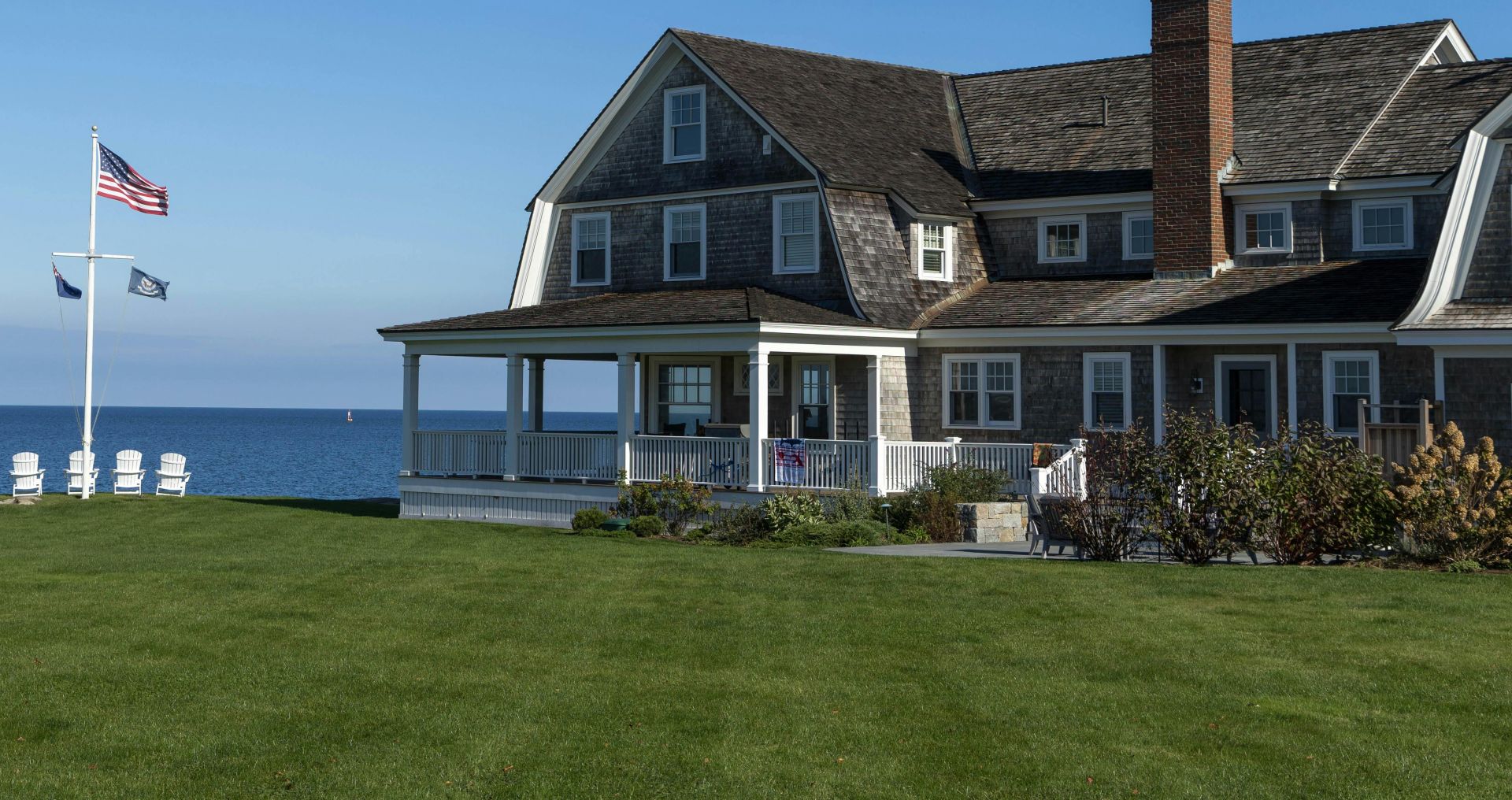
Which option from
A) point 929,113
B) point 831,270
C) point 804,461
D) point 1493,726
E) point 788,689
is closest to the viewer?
point 1493,726

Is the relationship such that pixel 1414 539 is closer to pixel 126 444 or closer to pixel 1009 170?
pixel 1009 170

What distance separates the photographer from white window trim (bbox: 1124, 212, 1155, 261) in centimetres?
2877

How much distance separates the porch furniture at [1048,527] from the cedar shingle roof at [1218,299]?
18.5 ft

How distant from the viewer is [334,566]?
19.3 m

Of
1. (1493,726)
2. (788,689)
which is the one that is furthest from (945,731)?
(1493,726)

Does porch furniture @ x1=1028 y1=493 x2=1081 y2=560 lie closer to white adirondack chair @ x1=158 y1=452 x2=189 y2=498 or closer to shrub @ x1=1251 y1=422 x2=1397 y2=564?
shrub @ x1=1251 y1=422 x2=1397 y2=564

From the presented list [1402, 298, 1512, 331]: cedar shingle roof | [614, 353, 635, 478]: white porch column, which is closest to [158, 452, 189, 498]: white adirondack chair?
[614, 353, 635, 478]: white porch column

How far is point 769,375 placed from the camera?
2930 centimetres

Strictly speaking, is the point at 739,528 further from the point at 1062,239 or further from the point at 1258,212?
the point at 1258,212

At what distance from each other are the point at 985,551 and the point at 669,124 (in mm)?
13079

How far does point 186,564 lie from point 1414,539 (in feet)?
48.3

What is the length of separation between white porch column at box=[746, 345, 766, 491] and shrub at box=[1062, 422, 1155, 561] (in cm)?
693


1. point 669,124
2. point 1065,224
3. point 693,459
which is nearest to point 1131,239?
point 1065,224

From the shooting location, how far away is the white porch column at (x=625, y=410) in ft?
88.3
